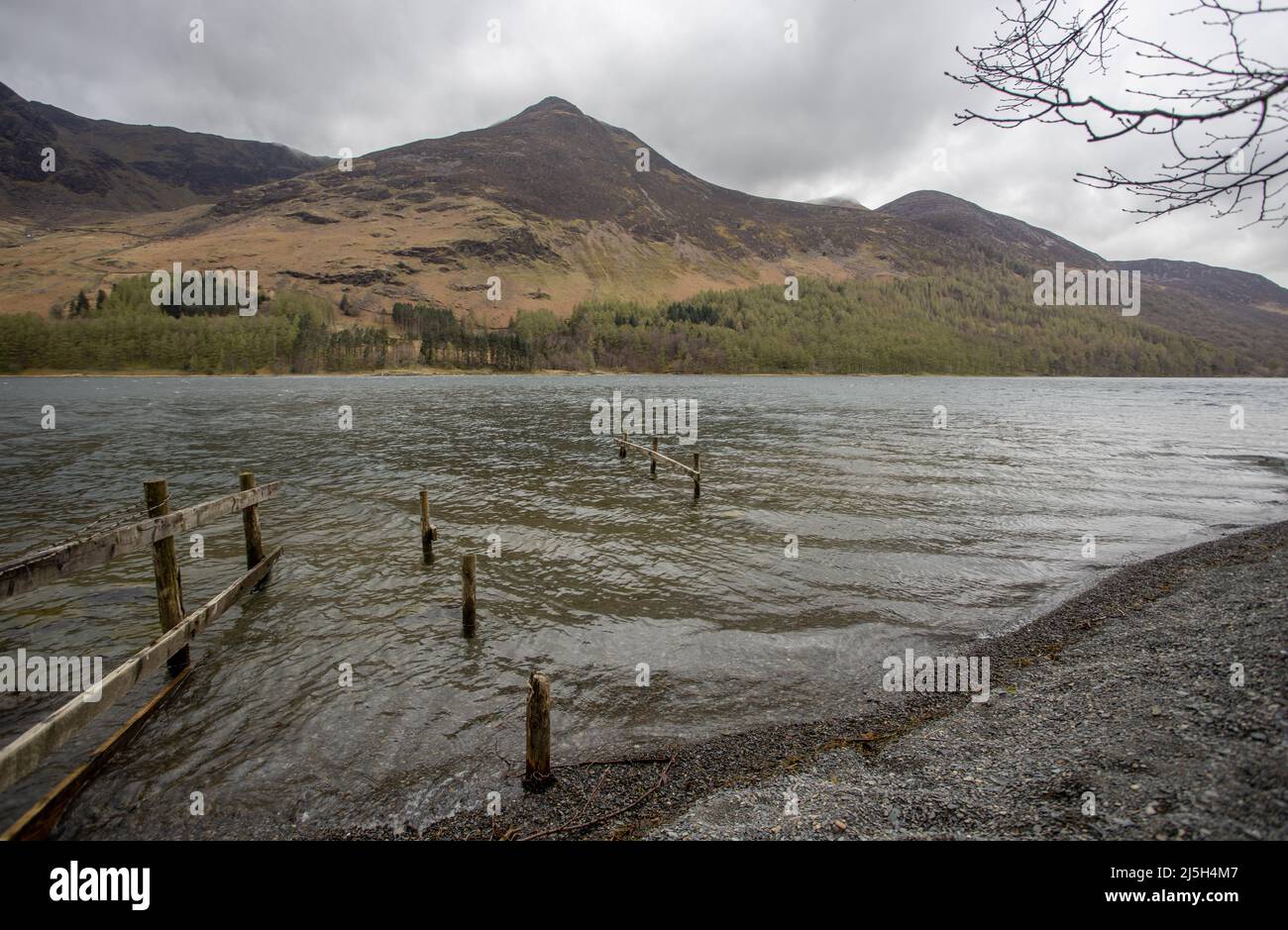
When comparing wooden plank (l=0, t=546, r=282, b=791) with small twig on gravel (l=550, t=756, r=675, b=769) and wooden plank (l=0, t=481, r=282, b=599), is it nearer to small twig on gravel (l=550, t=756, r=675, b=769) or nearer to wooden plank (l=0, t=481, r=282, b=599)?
wooden plank (l=0, t=481, r=282, b=599)

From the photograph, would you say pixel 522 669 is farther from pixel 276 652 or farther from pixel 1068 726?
pixel 1068 726

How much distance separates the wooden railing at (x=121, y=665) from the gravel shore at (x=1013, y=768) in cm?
314

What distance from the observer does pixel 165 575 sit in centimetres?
904

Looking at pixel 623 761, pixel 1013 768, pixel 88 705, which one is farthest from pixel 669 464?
pixel 88 705

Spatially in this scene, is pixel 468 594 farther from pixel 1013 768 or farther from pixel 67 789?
pixel 1013 768

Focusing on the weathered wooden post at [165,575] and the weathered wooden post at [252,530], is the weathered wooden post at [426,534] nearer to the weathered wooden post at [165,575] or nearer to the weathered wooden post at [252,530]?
the weathered wooden post at [252,530]

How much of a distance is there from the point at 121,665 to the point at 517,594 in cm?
648

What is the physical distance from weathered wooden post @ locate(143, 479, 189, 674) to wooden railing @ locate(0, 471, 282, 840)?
1cm

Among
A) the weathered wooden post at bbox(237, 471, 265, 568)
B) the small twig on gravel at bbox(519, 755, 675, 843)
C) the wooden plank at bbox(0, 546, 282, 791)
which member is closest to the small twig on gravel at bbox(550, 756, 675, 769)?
the small twig on gravel at bbox(519, 755, 675, 843)

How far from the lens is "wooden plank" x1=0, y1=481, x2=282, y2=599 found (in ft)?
20.0

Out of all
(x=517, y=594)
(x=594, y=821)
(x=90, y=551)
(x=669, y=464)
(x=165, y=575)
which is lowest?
(x=594, y=821)

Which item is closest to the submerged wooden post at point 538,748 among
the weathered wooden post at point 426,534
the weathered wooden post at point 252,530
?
the weathered wooden post at point 426,534

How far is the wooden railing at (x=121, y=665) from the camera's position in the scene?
5586 mm
